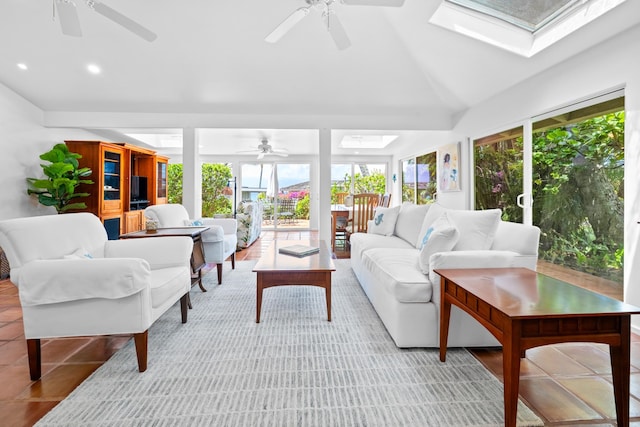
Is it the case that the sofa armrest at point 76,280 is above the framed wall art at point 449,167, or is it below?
below

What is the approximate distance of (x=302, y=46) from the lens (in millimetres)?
3967

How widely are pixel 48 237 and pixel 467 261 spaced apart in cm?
266

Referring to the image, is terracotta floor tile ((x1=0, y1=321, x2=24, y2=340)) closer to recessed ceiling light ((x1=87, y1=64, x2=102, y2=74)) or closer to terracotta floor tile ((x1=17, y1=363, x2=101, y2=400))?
terracotta floor tile ((x1=17, y1=363, x2=101, y2=400))

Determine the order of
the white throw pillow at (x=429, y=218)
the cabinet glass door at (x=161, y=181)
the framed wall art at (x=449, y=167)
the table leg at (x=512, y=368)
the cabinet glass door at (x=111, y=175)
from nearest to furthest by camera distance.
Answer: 1. the table leg at (x=512, y=368)
2. the white throw pillow at (x=429, y=218)
3. the framed wall art at (x=449, y=167)
4. the cabinet glass door at (x=111, y=175)
5. the cabinet glass door at (x=161, y=181)

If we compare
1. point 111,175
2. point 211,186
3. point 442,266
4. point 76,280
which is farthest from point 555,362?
point 211,186

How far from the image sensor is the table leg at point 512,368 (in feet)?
4.02

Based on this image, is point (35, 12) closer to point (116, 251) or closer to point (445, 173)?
point (116, 251)

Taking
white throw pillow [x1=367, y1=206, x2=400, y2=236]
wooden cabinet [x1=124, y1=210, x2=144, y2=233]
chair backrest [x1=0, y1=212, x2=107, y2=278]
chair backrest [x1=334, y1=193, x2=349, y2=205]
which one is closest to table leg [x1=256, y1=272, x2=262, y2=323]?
chair backrest [x1=0, y1=212, x2=107, y2=278]

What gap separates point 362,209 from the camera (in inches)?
208

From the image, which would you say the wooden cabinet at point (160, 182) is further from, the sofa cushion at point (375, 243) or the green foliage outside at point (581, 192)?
the green foliage outside at point (581, 192)

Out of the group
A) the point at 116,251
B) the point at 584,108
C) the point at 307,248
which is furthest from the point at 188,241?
the point at 584,108

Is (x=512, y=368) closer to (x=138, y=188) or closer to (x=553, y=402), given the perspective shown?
(x=553, y=402)

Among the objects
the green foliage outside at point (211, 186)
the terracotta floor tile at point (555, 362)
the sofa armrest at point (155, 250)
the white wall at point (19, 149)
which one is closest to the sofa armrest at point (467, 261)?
the terracotta floor tile at point (555, 362)

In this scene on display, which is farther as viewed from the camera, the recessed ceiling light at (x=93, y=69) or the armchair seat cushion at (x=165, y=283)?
the recessed ceiling light at (x=93, y=69)
